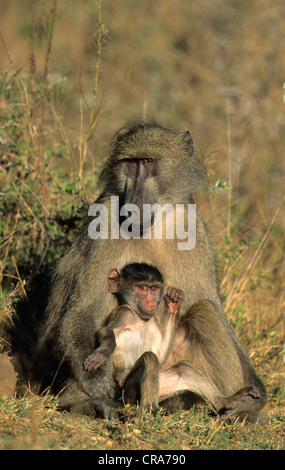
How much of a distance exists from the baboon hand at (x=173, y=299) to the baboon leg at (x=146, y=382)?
0.94 ft

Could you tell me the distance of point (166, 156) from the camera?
12.0ft

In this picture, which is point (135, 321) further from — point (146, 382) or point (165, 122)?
point (165, 122)

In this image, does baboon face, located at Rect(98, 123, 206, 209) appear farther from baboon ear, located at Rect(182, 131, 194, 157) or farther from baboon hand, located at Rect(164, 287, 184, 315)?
baboon hand, located at Rect(164, 287, 184, 315)

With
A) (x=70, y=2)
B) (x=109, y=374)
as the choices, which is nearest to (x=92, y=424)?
(x=109, y=374)

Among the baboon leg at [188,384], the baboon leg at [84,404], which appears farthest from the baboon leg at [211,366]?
the baboon leg at [84,404]

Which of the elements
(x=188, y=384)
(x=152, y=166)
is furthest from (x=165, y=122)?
(x=188, y=384)

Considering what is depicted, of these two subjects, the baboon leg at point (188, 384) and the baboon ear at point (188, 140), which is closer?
the baboon leg at point (188, 384)

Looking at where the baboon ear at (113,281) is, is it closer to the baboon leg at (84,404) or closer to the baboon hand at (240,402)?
the baboon leg at (84,404)

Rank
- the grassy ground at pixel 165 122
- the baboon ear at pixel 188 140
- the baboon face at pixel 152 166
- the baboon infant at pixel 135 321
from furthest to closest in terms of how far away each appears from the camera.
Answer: the baboon ear at pixel 188 140 → the baboon face at pixel 152 166 → the baboon infant at pixel 135 321 → the grassy ground at pixel 165 122

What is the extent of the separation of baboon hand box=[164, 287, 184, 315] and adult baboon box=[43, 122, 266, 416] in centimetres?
12

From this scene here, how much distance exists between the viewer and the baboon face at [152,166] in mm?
3573

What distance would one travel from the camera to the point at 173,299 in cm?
340

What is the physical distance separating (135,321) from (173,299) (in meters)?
0.21

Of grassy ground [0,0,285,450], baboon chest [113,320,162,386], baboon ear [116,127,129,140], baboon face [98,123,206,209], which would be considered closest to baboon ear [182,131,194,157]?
baboon face [98,123,206,209]
